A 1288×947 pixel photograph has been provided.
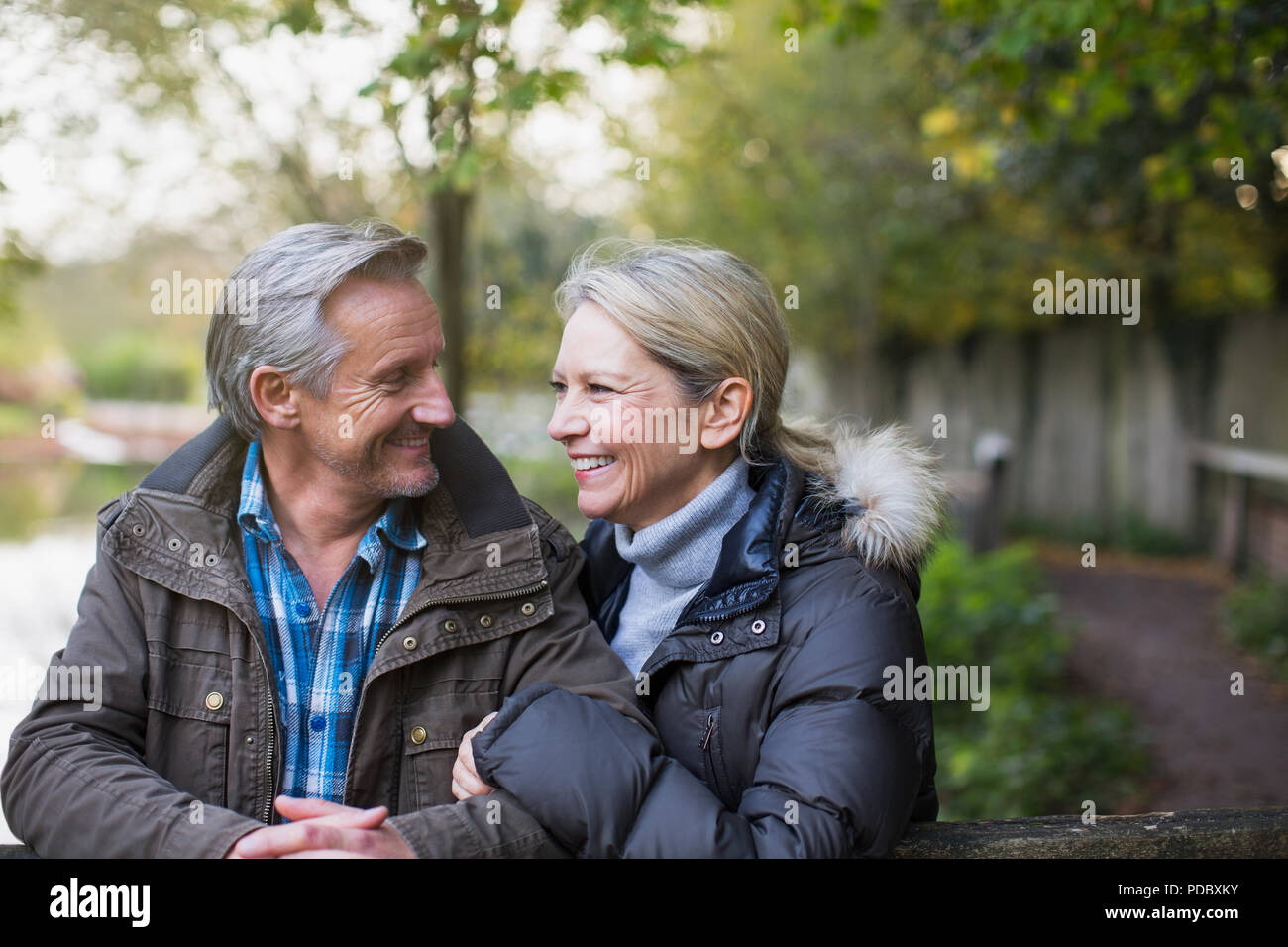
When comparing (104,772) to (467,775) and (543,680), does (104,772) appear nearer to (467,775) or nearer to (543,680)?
(467,775)

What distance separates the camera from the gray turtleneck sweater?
2.24 metres

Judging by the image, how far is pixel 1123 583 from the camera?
10.6 m

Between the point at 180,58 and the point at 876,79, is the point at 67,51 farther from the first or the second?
the point at 876,79

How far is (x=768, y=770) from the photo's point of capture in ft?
6.06

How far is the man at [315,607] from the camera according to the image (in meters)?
1.91

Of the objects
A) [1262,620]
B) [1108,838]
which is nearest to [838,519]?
[1108,838]

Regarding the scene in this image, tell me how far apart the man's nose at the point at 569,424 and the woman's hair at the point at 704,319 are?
7.4 inches

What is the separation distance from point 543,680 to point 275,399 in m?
0.78

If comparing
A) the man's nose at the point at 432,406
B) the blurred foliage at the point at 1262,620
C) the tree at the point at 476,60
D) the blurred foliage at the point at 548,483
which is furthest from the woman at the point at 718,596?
the blurred foliage at the point at 548,483

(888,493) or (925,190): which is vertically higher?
(925,190)

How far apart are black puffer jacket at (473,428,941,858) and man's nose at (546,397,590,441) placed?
14.7 inches
